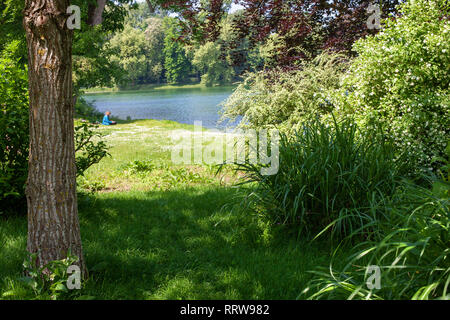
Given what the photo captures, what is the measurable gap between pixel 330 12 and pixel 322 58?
4.23 feet

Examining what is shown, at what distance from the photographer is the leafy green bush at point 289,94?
6797mm

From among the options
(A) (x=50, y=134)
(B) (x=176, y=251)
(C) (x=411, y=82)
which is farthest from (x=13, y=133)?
(C) (x=411, y=82)

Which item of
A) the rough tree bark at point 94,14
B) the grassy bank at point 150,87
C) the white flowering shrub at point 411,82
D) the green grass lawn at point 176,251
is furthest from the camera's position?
the grassy bank at point 150,87

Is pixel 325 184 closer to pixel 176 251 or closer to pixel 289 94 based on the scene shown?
pixel 176 251

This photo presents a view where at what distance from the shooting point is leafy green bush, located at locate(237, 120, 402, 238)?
3.45 metres

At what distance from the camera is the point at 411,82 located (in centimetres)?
508

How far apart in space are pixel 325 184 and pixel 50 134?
2446mm

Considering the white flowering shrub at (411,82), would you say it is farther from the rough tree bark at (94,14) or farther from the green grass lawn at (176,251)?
the rough tree bark at (94,14)

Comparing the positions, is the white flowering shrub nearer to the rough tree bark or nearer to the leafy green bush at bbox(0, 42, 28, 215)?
the leafy green bush at bbox(0, 42, 28, 215)

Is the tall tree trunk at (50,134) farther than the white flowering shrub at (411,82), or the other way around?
the white flowering shrub at (411,82)

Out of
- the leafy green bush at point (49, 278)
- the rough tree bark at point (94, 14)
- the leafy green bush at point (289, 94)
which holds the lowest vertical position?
the leafy green bush at point (49, 278)

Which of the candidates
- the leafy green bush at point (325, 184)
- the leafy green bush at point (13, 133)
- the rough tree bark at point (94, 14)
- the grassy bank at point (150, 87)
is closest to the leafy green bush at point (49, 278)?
the leafy green bush at point (13, 133)

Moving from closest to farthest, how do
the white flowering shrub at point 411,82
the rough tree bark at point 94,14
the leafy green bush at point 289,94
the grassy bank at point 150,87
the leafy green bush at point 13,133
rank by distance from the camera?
the leafy green bush at point 13,133, the white flowering shrub at point 411,82, the leafy green bush at point 289,94, the rough tree bark at point 94,14, the grassy bank at point 150,87

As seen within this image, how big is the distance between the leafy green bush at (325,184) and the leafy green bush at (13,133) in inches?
103
